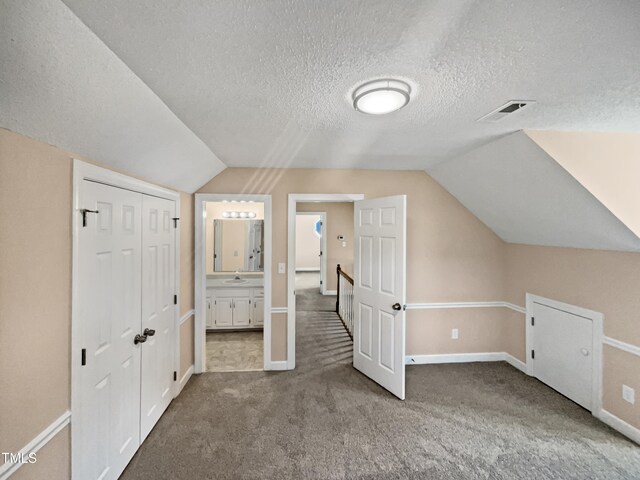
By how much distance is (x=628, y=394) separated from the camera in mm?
2246

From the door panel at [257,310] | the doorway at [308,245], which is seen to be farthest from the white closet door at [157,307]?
the doorway at [308,245]

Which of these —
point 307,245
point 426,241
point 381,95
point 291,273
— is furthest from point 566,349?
point 307,245

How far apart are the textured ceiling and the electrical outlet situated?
2050mm

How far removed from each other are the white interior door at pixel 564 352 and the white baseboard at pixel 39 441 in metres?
3.97

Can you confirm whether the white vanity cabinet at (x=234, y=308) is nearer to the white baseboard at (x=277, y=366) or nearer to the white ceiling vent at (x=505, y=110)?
the white baseboard at (x=277, y=366)

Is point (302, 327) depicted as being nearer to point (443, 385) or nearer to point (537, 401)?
point (443, 385)

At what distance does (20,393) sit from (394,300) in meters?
2.64

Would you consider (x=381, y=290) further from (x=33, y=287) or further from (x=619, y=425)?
(x=33, y=287)

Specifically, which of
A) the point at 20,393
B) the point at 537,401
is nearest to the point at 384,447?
the point at 537,401

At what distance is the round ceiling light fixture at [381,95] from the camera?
55.8 inches

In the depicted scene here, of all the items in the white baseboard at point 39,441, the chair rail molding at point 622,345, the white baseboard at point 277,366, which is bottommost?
the white baseboard at point 277,366

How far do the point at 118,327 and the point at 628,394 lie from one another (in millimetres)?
3941

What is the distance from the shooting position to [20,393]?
119cm

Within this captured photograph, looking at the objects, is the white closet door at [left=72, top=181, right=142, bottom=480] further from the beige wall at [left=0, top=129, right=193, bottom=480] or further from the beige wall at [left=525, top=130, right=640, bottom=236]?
the beige wall at [left=525, top=130, right=640, bottom=236]
